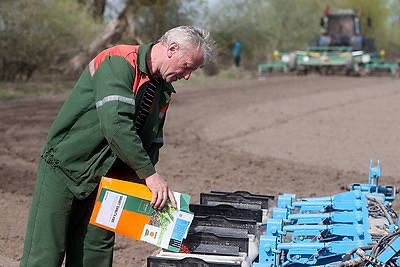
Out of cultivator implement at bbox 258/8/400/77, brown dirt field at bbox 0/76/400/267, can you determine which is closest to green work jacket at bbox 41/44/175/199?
brown dirt field at bbox 0/76/400/267

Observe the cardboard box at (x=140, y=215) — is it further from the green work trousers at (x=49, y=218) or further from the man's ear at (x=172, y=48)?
the man's ear at (x=172, y=48)

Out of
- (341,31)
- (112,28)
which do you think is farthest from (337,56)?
(112,28)

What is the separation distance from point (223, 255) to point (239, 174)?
15.6 feet

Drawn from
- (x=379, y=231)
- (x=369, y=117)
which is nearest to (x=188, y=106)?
(x=369, y=117)

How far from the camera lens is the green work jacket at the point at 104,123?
3252 mm

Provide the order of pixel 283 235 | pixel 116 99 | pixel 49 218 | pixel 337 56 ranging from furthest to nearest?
pixel 337 56
pixel 283 235
pixel 49 218
pixel 116 99

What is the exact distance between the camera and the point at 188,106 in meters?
15.3

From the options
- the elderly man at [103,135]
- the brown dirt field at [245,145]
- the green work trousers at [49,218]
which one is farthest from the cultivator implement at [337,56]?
the green work trousers at [49,218]

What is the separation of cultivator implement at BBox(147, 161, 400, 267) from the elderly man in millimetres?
437

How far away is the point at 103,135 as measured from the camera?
3395 mm

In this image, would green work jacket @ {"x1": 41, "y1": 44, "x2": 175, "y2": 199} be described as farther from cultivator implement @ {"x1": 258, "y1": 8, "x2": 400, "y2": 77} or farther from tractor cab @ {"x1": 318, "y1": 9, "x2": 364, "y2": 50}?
tractor cab @ {"x1": 318, "y1": 9, "x2": 364, "y2": 50}

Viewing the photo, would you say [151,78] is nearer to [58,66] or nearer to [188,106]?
[188,106]

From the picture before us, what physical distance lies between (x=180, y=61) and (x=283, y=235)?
4.12 ft

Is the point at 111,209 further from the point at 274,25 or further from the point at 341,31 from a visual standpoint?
the point at 274,25
